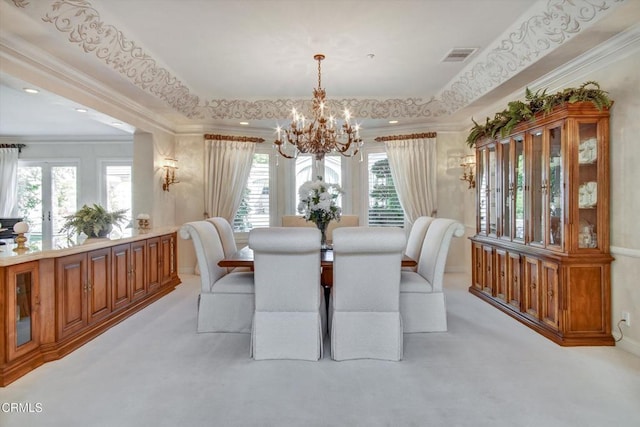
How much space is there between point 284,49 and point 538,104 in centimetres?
253

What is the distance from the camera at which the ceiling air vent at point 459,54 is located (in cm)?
375

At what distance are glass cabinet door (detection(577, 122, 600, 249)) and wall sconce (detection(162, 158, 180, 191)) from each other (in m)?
5.21

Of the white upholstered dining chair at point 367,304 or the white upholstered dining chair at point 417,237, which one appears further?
the white upholstered dining chair at point 417,237

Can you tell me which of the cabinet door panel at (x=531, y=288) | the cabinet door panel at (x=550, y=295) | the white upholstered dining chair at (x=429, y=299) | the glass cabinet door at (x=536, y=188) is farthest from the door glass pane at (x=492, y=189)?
the white upholstered dining chair at (x=429, y=299)

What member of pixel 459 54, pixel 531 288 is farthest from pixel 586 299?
pixel 459 54

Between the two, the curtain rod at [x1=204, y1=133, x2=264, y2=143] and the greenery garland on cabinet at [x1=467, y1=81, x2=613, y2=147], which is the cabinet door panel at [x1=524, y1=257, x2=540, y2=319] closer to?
the greenery garland on cabinet at [x1=467, y1=81, x2=613, y2=147]

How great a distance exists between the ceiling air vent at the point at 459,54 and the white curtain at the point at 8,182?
327 inches

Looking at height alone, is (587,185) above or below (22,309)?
above

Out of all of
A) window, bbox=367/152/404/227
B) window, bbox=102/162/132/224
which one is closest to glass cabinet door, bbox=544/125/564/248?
window, bbox=367/152/404/227

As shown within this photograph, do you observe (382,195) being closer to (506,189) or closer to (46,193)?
(506,189)

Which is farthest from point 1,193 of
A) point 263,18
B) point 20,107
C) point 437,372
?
point 437,372

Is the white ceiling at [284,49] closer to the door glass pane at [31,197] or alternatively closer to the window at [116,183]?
the window at [116,183]

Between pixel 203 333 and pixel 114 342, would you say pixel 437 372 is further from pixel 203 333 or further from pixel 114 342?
pixel 114 342

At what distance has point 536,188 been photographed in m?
3.63
